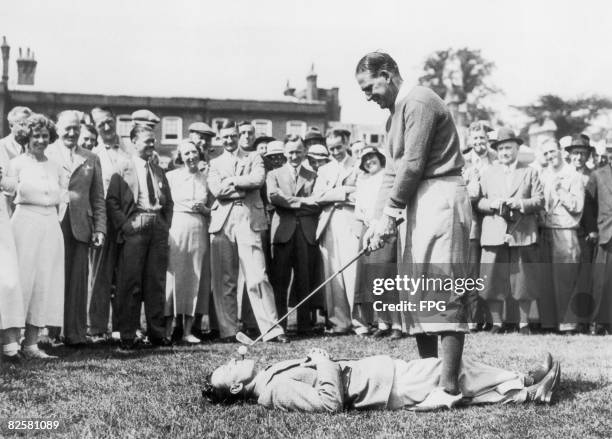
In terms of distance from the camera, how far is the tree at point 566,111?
60969 millimetres

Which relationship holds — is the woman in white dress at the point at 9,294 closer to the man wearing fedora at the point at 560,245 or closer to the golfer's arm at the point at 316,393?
the golfer's arm at the point at 316,393

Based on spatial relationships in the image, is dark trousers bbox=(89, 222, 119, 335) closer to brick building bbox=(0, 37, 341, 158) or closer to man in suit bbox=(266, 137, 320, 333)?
man in suit bbox=(266, 137, 320, 333)

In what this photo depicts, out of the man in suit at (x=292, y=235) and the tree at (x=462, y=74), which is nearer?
the man in suit at (x=292, y=235)

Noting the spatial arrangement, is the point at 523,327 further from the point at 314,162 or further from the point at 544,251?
the point at 314,162

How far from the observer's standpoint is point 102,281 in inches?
367

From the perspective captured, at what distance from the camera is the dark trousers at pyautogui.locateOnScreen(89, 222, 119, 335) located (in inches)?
361

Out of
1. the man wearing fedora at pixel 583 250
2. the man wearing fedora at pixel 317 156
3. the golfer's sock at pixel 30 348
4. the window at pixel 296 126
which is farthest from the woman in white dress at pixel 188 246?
the window at pixel 296 126

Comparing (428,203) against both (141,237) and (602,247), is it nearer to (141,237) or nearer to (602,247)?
(141,237)

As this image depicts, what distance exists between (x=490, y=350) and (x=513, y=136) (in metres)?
3.66

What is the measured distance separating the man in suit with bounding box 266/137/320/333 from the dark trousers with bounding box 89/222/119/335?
2.15 meters

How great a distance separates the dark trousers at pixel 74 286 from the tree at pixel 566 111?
5640cm

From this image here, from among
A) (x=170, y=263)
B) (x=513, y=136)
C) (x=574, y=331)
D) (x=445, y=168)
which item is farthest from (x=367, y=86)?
(x=574, y=331)

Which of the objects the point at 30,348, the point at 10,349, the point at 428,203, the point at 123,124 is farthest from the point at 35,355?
the point at 123,124

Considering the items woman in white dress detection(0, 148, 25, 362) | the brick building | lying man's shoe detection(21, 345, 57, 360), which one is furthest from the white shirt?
the brick building
